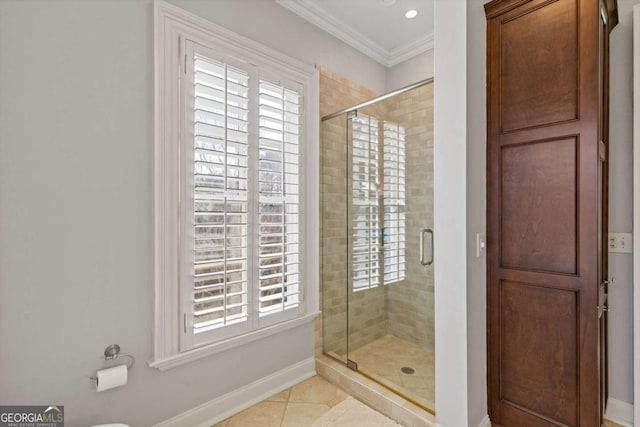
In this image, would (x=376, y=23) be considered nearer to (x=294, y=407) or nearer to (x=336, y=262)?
(x=336, y=262)

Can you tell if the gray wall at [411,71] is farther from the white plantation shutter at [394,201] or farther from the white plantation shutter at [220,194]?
the white plantation shutter at [220,194]

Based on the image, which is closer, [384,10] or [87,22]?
[87,22]

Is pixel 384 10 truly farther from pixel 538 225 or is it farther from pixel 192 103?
pixel 538 225

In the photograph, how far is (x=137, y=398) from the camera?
1503 millimetres

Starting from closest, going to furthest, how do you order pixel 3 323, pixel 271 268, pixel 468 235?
pixel 3 323 → pixel 468 235 → pixel 271 268

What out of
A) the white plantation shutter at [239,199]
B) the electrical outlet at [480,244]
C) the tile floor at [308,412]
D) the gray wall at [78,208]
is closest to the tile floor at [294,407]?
the tile floor at [308,412]

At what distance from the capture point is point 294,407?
189 cm

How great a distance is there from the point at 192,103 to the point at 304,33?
1143 millimetres

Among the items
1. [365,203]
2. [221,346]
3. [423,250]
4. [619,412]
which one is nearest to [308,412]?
[221,346]

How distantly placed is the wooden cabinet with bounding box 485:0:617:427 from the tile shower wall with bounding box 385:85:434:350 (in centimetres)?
41

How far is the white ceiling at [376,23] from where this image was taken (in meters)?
2.24

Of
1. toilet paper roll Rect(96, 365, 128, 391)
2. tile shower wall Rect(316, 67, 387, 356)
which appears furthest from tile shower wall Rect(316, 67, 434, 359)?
toilet paper roll Rect(96, 365, 128, 391)

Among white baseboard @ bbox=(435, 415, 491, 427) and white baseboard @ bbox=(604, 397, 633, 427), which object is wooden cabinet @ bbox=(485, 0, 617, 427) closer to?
white baseboard @ bbox=(435, 415, 491, 427)

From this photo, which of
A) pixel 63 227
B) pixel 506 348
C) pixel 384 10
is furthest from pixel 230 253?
pixel 384 10
